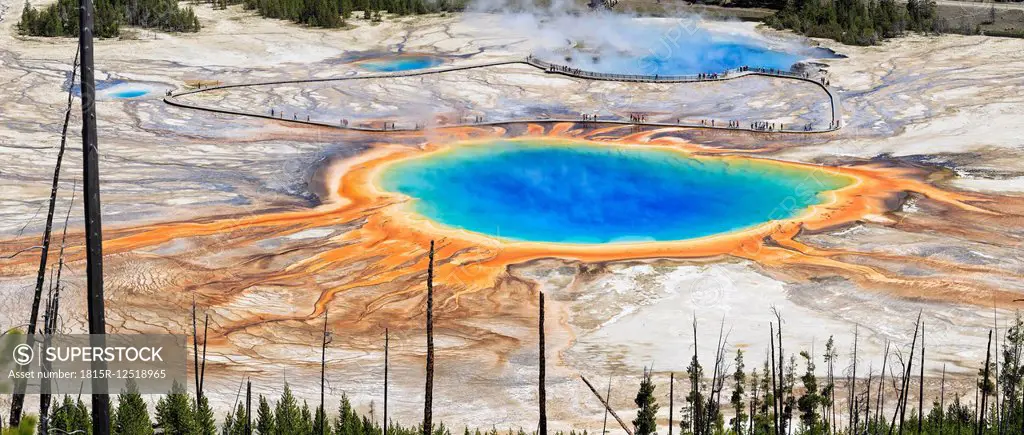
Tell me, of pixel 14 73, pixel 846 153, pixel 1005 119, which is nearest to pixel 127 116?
pixel 14 73

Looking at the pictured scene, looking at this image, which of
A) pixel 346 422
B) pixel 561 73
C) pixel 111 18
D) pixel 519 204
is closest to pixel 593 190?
pixel 519 204

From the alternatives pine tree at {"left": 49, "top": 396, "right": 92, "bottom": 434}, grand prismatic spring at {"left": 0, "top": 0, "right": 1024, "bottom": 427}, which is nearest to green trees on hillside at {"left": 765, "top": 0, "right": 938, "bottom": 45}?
grand prismatic spring at {"left": 0, "top": 0, "right": 1024, "bottom": 427}

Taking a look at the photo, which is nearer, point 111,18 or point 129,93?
point 129,93

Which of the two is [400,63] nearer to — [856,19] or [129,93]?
[129,93]

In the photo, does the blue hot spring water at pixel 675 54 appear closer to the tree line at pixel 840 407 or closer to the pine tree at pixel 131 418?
the tree line at pixel 840 407

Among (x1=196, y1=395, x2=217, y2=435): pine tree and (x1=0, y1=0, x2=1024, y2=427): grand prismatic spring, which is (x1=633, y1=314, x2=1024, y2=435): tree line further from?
(x1=196, y1=395, x2=217, y2=435): pine tree

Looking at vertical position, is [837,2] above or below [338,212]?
above

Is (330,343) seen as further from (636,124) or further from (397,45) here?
(397,45)
